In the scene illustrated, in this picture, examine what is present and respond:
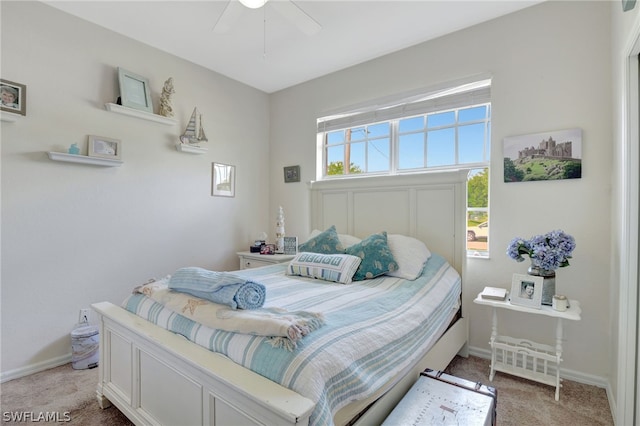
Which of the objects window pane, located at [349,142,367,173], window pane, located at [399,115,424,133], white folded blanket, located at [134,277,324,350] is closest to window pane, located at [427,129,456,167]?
window pane, located at [399,115,424,133]

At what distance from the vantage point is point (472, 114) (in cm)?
261

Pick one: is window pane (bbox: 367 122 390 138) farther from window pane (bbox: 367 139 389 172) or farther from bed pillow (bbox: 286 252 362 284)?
bed pillow (bbox: 286 252 362 284)

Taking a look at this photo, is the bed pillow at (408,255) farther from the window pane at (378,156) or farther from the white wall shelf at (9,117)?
the white wall shelf at (9,117)

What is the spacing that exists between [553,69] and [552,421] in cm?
226

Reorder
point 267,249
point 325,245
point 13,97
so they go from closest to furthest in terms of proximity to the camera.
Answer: point 13,97 < point 325,245 < point 267,249

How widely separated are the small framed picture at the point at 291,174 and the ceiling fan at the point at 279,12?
1.80 m

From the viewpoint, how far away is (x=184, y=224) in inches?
120

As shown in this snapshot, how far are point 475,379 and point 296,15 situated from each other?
8.65 feet

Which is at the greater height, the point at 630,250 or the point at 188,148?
the point at 188,148

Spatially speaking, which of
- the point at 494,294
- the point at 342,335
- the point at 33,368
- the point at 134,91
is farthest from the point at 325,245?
the point at 33,368

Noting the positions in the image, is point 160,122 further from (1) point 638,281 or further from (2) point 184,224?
(1) point 638,281

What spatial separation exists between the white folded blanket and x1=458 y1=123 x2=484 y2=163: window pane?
205 centimetres

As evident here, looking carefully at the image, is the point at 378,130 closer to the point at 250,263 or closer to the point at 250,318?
the point at 250,263

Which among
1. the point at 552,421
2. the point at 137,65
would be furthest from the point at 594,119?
the point at 137,65
